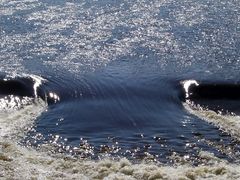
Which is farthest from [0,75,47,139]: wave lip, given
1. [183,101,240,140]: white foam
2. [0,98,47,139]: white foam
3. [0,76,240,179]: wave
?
[183,101,240,140]: white foam

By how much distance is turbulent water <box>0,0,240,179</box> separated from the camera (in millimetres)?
13250

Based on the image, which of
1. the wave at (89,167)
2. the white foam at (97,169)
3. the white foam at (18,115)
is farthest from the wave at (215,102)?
the white foam at (18,115)

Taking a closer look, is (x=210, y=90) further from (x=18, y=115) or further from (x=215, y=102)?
(x=18, y=115)

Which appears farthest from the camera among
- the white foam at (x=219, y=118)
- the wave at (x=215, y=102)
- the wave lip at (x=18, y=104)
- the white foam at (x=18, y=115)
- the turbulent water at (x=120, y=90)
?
the wave at (x=215, y=102)

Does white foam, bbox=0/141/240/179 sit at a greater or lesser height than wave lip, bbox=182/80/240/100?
lesser

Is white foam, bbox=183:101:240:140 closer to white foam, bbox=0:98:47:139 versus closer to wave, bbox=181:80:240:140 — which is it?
wave, bbox=181:80:240:140

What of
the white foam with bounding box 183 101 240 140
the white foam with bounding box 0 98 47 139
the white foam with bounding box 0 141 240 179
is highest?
the white foam with bounding box 0 98 47 139

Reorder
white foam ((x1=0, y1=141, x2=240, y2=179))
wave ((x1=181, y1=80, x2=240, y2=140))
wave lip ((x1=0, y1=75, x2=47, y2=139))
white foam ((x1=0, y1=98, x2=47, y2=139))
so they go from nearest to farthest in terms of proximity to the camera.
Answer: white foam ((x1=0, y1=141, x2=240, y2=179)) < white foam ((x1=0, y1=98, x2=47, y2=139)) < wave lip ((x1=0, y1=75, x2=47, y2=139)) < wave ((x1=181, y1=80, x2=240, y2=140))

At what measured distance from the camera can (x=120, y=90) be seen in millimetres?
17703

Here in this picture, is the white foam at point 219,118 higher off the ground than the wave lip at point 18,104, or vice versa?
the wave lip at point 18,104

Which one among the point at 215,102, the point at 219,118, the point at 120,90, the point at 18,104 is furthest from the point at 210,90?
the point at 18,104

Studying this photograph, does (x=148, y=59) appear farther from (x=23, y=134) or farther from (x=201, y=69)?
(x=23, y=134)

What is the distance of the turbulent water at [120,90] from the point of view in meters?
13.2

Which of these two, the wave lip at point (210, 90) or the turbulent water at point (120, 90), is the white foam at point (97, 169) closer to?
the turbulent water at point (120, 90)
